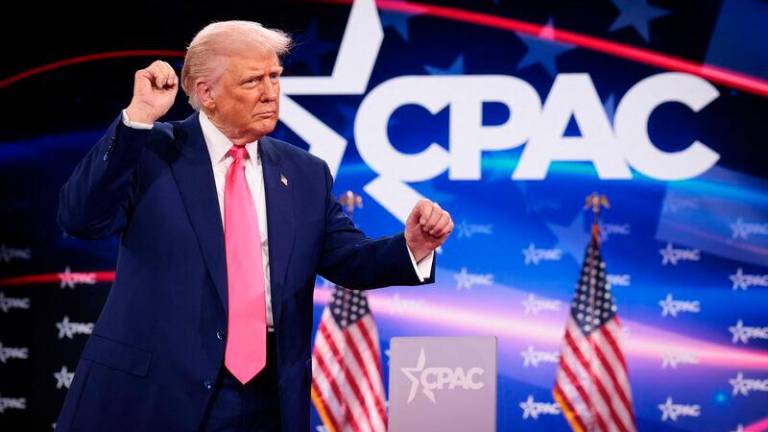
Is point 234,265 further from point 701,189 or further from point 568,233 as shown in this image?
point 701,189

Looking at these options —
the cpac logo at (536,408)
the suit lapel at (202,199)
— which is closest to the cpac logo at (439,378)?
the suit lapel at (202,199)

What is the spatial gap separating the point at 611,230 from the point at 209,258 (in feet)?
11.6

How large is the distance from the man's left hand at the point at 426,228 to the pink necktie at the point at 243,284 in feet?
1.23

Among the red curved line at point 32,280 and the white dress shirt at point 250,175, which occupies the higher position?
the red curved line at point 32,280

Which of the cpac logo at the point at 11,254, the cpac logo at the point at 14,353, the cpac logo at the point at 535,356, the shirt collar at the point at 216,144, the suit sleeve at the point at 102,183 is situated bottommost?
the suit sleeve at the point at 102,183

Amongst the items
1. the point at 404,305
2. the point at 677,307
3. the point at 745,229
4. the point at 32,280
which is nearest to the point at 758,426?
the point at 677,307

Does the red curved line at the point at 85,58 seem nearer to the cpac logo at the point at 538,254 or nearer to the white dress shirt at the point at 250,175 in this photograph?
the cpac logo at the point at 538,254

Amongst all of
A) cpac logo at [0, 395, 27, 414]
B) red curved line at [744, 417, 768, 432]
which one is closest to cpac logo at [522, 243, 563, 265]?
red curved line at [744, 417, 768, 432]

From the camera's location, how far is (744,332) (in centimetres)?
522

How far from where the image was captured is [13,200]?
18.6ft

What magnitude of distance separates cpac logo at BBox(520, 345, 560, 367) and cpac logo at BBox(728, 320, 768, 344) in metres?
0.98

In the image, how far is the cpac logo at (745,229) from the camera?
528 cm

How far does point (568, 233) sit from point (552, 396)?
0.92 meters

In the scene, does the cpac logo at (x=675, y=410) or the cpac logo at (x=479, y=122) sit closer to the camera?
the cpac logo at (x=675, y=410)
